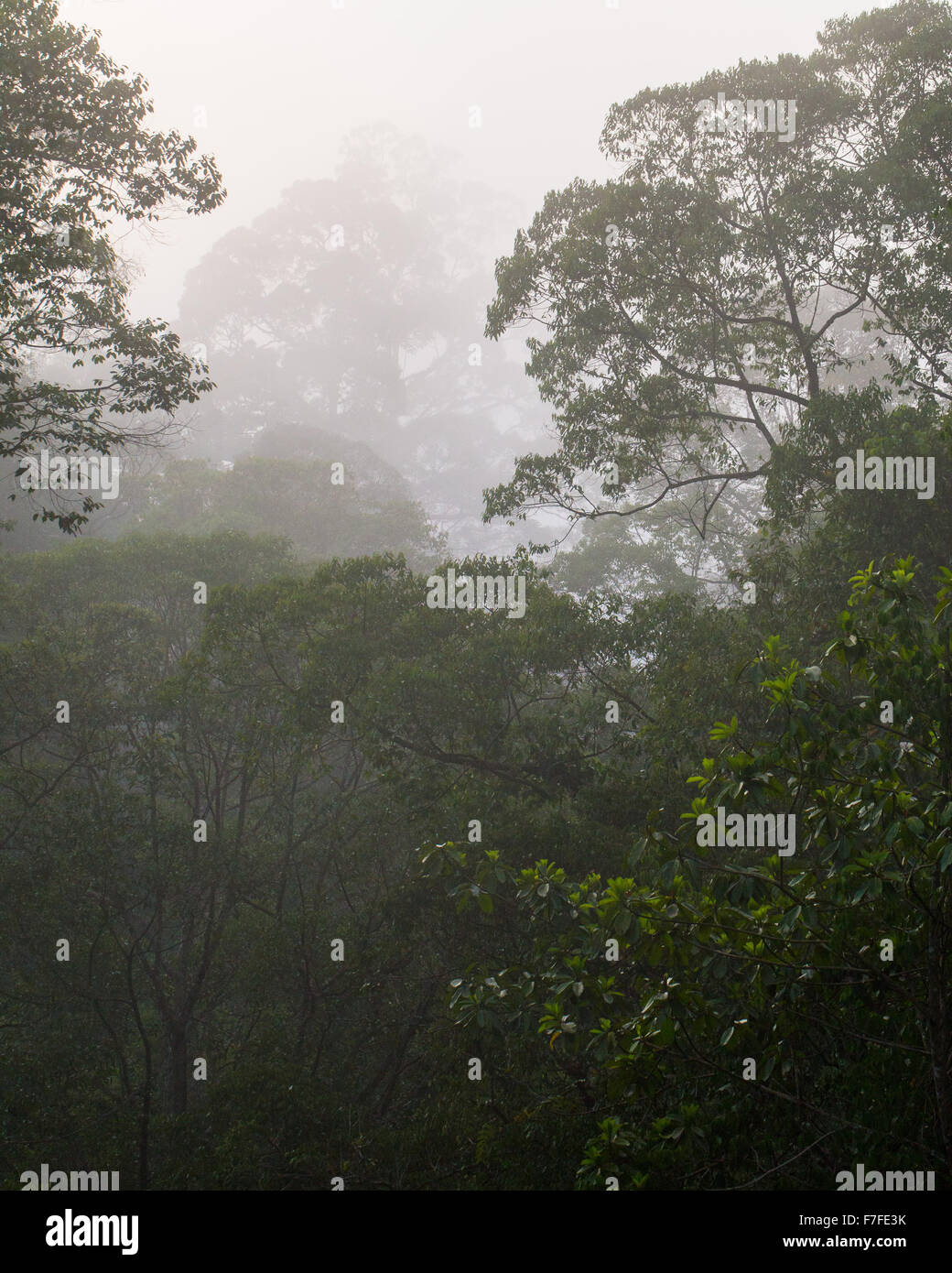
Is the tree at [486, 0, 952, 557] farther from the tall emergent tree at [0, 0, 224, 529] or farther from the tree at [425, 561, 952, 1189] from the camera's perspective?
the tree at [425, 561, 952, 1189]

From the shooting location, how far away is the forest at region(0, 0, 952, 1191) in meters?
4.35

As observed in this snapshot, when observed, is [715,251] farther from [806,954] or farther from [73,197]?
[806,954]

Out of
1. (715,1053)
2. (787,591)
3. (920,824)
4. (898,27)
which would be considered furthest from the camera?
(898,27)

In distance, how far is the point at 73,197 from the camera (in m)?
8.70

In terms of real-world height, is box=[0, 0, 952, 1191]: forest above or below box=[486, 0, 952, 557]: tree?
below

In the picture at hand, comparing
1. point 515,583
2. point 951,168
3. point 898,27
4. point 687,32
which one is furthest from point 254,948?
point 687,32

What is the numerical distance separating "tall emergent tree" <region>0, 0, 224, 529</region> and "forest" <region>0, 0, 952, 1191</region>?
0.15ft

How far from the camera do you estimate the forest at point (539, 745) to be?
4352mm

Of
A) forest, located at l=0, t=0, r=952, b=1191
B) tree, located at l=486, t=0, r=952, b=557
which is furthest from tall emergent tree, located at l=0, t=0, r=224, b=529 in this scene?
tree, located at l=486, t=0, r=952, b=557

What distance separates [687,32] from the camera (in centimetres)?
17225

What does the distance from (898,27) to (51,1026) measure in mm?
15412

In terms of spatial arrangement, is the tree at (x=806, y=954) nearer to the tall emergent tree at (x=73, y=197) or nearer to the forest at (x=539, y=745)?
the forest at (x=539, y=745)

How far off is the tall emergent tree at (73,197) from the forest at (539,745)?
5 centimetres
